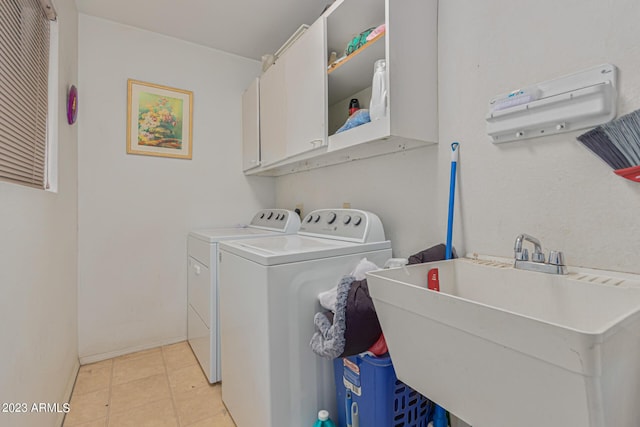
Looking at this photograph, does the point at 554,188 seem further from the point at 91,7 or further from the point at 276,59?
the point at 91,7

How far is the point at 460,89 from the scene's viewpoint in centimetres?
122

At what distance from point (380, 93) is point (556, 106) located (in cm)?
62

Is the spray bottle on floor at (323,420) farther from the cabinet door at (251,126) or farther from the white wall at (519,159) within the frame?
the cabinet door at (251,126)

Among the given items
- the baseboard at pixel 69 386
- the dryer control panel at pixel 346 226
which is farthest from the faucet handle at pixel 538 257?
the baseboard at pixel 69 386

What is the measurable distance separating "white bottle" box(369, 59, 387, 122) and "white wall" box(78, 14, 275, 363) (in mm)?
1677

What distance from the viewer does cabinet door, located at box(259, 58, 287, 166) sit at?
1.94m

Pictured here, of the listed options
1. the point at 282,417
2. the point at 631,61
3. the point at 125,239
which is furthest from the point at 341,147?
the point at 125,239

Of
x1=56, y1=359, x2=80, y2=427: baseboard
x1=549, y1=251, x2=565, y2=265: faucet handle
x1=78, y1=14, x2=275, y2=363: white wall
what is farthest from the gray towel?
x1=78, y1=14, x2=275, y2=363: white wall

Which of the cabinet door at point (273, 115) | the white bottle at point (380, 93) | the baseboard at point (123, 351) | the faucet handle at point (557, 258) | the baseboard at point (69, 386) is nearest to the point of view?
the faucet handle at point (557, 258)

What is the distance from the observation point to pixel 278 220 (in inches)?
87.4

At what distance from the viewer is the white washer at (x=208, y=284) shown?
1.75m

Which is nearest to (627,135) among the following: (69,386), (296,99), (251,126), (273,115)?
(296,99)

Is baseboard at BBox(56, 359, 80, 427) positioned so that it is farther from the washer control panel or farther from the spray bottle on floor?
the washer control panel

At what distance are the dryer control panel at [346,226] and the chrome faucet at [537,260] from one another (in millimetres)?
650
